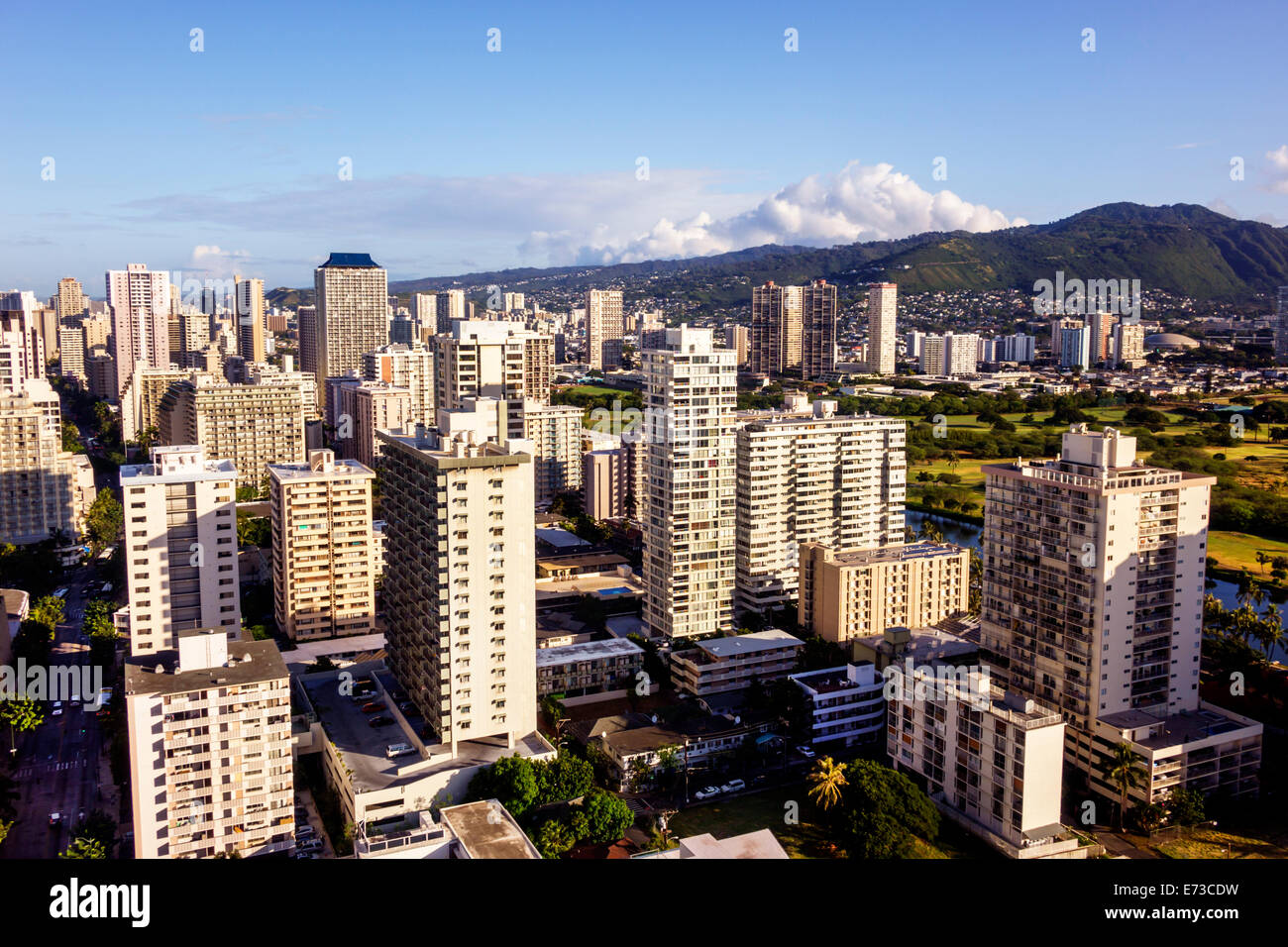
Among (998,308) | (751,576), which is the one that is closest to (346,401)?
(751,576)

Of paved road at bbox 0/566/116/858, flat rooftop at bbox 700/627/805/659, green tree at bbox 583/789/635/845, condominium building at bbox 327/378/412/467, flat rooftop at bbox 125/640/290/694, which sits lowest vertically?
paved road at bbox 0/566/116/858

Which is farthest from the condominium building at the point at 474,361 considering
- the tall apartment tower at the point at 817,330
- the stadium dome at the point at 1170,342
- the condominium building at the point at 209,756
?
the stadium dome at the point at 1170,342

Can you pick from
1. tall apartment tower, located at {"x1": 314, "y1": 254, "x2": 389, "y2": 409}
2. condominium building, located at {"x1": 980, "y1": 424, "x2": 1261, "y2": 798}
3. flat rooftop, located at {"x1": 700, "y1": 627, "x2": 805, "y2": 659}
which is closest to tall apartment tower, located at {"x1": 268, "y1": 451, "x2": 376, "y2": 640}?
flat rooftop, located at {"x1": 700, "y1": 627, "x2": 805, "y2": 659}

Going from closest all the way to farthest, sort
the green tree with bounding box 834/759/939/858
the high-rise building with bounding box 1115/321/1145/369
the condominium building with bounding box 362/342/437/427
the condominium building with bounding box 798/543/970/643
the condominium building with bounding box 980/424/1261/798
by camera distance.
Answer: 1. the green tree with bounding box 834/759/939/858
2. the condominium building with bounding box 980/424/1261/798
3. the condominium building with bounding box 798/543/970/643
4. the condominium building with bounding box 362/342/437/427
5. the high-rise building with bounding box 1115/321/1145/369

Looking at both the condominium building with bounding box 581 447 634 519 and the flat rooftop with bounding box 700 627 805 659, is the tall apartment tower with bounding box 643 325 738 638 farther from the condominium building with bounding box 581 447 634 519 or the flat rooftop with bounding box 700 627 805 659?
the condominium building with bounding box 581 447 634 519

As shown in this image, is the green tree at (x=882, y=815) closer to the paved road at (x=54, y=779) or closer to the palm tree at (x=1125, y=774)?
the palm tree at (x=1125, y=774)

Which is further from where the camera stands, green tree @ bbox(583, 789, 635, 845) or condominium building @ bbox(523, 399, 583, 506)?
condominium building @ bbox(523, 399, 583, 506)
